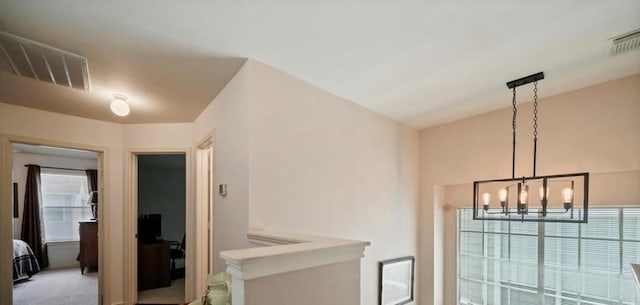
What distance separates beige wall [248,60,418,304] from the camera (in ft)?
7.66

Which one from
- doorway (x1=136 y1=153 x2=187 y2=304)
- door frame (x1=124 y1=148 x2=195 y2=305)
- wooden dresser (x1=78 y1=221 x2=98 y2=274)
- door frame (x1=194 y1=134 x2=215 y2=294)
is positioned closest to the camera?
door frame (x1=194 y1=134 x2=215 y2=294)

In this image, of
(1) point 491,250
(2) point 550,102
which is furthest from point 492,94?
(1) point 491,250

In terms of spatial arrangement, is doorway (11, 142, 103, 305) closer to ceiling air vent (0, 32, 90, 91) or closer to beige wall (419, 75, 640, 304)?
ceiling air vent (0, 32, 90, 91)

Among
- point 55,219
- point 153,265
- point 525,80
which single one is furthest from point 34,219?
point 525,80

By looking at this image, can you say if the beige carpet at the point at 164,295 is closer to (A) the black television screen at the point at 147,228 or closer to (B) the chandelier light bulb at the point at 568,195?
(A) the black television screen at the point at 147,228

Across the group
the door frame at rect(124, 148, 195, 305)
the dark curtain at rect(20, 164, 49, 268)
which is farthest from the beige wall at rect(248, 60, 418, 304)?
the dark curtain at rect(20, 164, 49, 268)

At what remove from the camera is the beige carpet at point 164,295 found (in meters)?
4.16

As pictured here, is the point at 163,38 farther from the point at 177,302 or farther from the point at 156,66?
the point at 177,302

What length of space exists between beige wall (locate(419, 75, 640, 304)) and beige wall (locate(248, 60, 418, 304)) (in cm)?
32

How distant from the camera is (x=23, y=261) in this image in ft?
17.3

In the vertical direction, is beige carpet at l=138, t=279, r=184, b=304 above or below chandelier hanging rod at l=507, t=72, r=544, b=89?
below

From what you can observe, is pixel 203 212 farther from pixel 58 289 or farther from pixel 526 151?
pixel 526 151

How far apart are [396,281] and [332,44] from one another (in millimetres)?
2955

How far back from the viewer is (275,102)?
2.44m
